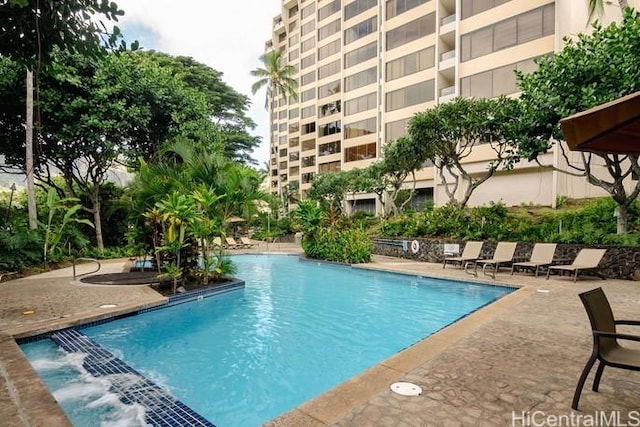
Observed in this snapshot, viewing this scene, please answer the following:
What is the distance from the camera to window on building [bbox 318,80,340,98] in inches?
1574

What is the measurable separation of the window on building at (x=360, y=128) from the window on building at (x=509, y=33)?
36.2ft

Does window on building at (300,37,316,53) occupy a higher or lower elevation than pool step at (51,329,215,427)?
higher

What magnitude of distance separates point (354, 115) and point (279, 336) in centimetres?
3166

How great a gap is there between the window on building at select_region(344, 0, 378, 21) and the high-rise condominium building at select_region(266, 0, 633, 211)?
10 centimetres

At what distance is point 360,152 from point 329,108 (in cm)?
967

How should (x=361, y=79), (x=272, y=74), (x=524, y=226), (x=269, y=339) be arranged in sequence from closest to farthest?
(x=269, y=339)
(x=524, y=226)
(x=361, y=79)
(x=272, y=74)

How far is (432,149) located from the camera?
16781 mm

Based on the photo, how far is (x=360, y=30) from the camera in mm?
35188

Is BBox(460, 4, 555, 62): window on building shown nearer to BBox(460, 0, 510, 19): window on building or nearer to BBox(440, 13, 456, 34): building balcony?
BBox(460, 0, 510, 19): window on building

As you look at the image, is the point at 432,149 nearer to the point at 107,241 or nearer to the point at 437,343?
the point at 437,343

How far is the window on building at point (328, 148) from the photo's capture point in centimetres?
3956

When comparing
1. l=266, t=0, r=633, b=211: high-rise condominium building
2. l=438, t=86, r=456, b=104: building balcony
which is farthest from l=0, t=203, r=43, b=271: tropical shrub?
l=438, t=86, r=456, b=104: building balcony

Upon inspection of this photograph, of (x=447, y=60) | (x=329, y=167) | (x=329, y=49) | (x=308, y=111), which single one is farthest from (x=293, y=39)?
(x=447, y=60)

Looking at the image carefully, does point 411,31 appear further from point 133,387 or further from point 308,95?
point 133,387
